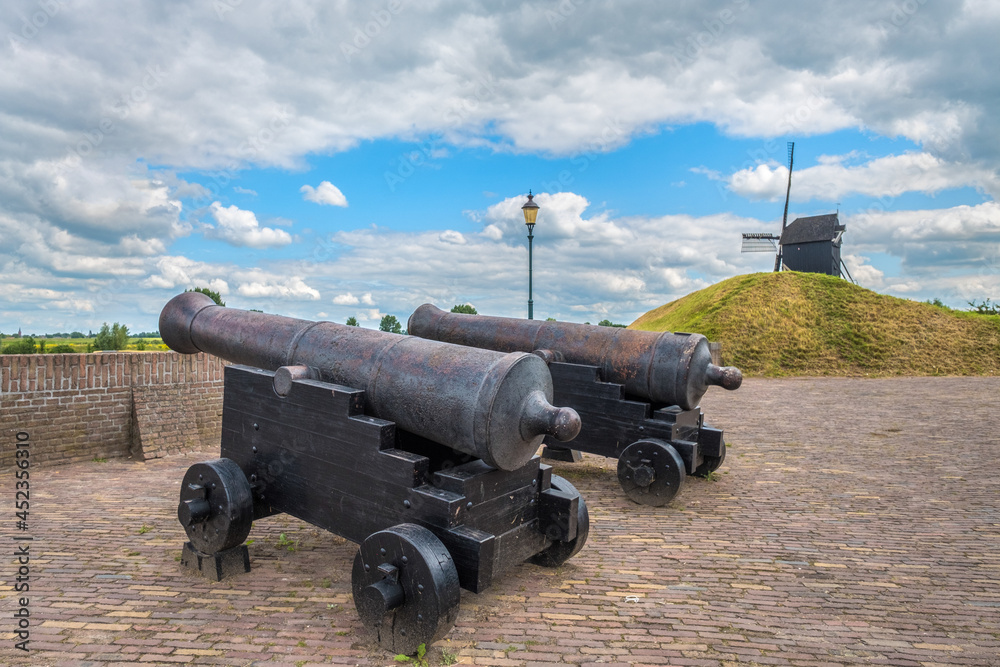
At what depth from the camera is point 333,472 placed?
383 cm

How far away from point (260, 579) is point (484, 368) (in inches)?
88.2

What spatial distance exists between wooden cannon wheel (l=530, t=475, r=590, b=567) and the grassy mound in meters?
18.9

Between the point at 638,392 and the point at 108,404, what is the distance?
680 cm

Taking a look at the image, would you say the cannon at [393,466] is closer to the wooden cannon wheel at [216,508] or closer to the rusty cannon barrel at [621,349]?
the wooden cannon wheel at [216,508]

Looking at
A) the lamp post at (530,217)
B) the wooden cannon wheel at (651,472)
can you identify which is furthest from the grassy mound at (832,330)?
the wooden cannon wheel at (651,472)

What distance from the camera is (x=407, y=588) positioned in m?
3.13

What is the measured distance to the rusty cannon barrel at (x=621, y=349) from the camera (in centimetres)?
615

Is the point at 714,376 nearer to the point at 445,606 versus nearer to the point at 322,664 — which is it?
the point at 445,606

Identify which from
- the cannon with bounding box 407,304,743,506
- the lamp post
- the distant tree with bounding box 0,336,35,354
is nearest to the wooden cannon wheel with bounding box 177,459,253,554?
the cannon with bounding box 407,304,743,506

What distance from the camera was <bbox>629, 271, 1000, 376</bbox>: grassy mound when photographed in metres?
22.5

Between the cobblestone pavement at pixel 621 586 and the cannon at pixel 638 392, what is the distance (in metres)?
0.38

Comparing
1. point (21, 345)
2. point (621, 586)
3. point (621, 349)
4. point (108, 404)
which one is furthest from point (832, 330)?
point (21, 345)

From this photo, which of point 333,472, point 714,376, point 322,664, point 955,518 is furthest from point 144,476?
point 955,518

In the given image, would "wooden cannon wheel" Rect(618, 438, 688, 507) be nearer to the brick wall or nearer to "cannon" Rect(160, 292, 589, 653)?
"cannon" Rect(160, 292, 589, 653)
